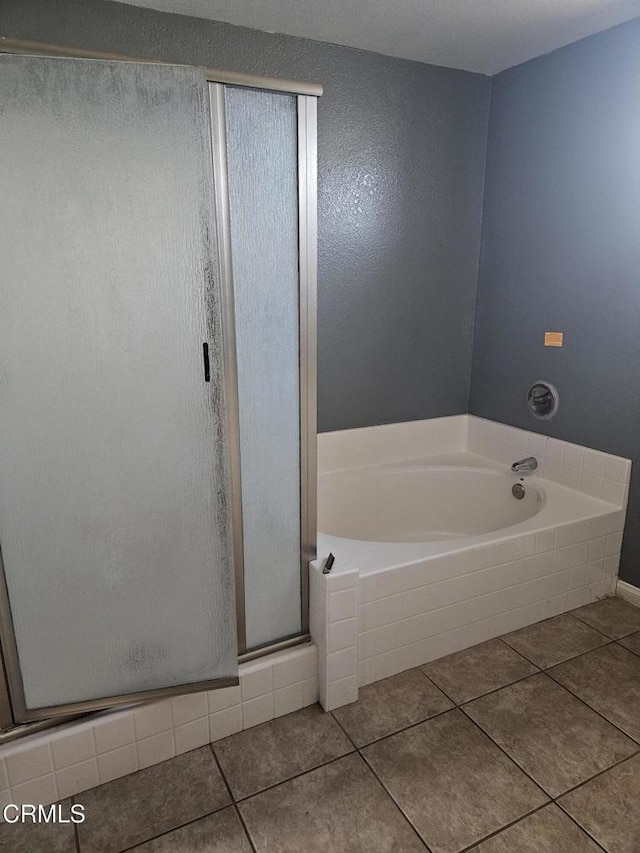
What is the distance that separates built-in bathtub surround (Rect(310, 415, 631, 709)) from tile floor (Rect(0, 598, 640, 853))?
0.16 meters

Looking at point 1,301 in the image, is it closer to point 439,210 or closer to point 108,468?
point 108,468

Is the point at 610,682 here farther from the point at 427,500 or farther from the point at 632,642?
the point at 427,500

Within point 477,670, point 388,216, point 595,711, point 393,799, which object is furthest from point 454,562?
point 388,216

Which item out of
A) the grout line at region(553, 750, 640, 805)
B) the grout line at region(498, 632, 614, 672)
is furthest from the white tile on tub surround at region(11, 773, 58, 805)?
the grout line at region(498, 632, 614, 672)

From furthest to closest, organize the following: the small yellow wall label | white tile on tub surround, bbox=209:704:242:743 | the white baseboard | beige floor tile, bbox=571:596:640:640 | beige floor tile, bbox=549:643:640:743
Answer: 1. the small yellow wall label
2. the white baseboard
3. beige floor tile, bbox=571:596:640:640
4. beige floor tile, bbox=549:643:640:743
5. white tile on tub surround, bbox=209:704:242:743

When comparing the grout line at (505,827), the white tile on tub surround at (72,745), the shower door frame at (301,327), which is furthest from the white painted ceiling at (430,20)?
the grout line at (505,827)

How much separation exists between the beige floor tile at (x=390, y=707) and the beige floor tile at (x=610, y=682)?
479mm

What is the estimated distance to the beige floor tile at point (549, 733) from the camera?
5.26 ft

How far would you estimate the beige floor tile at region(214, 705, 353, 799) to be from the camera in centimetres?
158

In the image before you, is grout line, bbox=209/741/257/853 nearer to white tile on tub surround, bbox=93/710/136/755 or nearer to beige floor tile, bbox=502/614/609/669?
white tile on tub surround, bbox=93/710/136/755

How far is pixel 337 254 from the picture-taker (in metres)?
2.68

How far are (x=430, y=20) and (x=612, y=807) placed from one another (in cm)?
273

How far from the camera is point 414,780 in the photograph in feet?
5.14

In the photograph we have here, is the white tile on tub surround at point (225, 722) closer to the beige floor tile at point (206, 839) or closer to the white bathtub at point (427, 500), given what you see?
the beige floor tile at point (206, 839)
